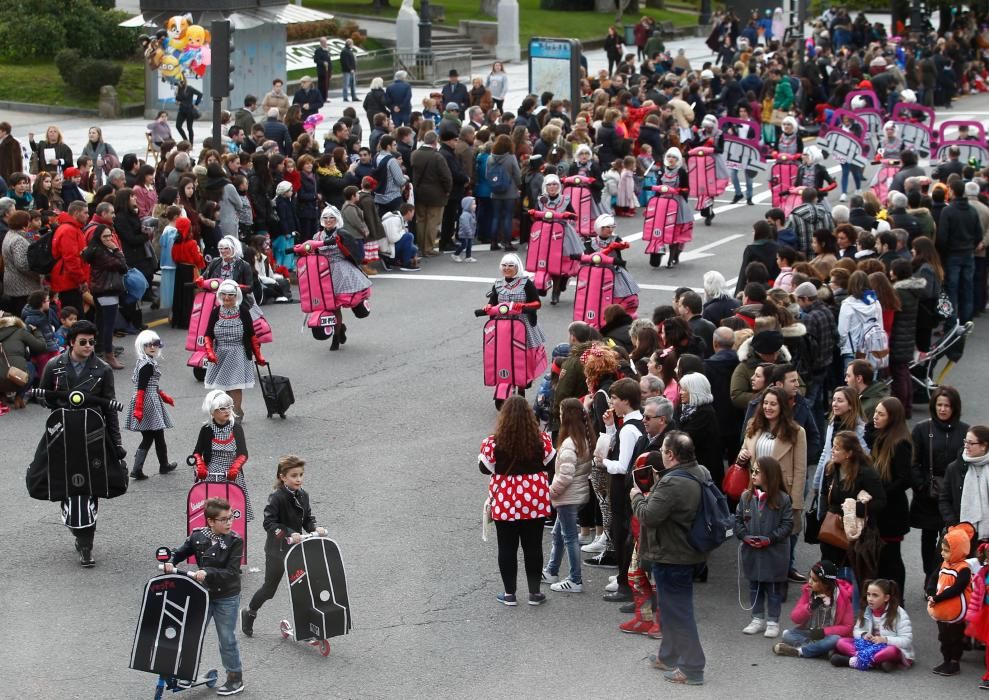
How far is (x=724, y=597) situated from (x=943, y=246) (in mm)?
8377

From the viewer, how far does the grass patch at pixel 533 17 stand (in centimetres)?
5431

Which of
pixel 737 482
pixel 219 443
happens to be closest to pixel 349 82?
pixel 219 443

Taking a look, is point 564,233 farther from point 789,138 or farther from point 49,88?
point 49,88

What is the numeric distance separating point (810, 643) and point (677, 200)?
12.4 meters

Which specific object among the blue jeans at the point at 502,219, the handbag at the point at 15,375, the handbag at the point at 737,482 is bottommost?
the handbag at the point at 15,375

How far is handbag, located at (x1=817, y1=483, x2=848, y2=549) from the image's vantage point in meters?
10.9

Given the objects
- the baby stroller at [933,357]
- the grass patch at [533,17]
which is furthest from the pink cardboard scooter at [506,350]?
the grass patch at [533,17]

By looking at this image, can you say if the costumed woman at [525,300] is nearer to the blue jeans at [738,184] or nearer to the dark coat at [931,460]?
the dark coat at [931,460]

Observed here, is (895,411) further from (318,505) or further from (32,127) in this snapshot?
(32,127)

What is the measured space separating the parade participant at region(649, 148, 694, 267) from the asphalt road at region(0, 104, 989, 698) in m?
5.54

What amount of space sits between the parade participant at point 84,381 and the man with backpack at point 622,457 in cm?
379

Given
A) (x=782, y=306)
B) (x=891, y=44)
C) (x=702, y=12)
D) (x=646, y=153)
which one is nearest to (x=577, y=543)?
(x=782, y=306)

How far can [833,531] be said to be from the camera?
35.8 ft

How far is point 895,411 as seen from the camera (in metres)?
11.1
